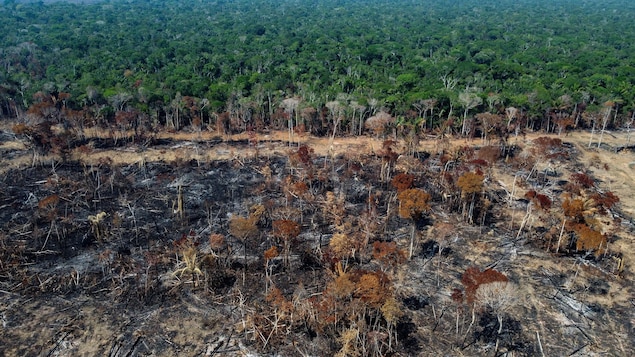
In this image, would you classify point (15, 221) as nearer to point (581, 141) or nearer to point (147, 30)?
point (581, 141)

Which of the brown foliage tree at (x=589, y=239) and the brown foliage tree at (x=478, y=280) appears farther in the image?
the brown foliage tree at (x=589, y=239)

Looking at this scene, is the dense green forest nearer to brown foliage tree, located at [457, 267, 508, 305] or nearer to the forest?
the forest

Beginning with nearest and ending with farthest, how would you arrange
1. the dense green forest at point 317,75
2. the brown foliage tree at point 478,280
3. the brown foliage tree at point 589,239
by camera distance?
1. the brown foliage tree at point 478,280
2. the brown foliage tree at point 589,239
3. the dense green forest at point 317,75

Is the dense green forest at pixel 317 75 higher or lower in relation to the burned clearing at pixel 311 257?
higher

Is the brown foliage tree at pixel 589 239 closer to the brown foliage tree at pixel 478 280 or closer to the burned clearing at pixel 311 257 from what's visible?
the burned clearing at pixel 311 257

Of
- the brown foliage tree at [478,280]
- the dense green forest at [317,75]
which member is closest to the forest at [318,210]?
the brown foliage tree at [478,280]
